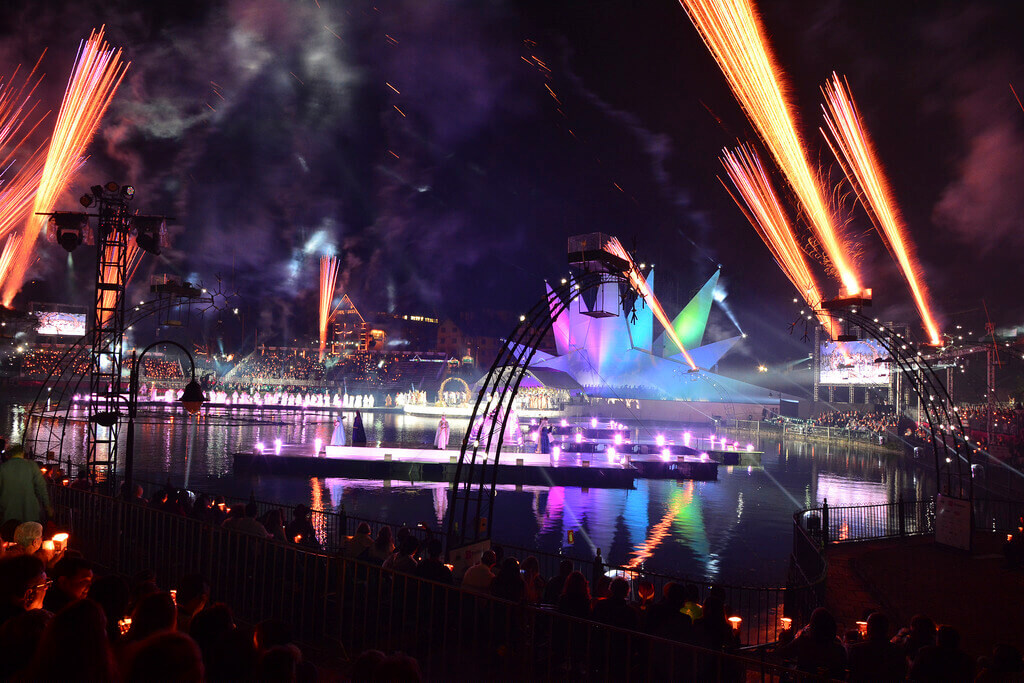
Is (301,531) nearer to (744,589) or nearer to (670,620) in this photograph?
(670,620)

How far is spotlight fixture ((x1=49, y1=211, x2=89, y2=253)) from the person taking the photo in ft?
45.0

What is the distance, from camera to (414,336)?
176750 mm

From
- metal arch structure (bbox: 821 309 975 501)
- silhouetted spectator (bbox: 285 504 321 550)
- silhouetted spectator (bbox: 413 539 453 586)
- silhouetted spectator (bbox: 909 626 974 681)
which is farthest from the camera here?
metal arch structure (bbox: 821 309 975 501)

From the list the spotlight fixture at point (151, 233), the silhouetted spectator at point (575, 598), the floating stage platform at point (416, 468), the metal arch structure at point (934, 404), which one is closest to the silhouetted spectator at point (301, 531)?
the silhouetted spectator at point (575, 598)

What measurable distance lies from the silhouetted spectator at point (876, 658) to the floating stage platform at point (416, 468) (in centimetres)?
1676

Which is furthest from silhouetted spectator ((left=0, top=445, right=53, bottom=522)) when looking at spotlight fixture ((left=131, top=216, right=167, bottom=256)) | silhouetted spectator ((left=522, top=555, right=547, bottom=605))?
spotlight fixture ((left=131, top=216, right=167, bottom=256))

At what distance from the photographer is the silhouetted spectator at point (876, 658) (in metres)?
5.17

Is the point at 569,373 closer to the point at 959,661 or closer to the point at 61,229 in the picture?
the point at 61,229

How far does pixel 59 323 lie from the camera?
82.7 m

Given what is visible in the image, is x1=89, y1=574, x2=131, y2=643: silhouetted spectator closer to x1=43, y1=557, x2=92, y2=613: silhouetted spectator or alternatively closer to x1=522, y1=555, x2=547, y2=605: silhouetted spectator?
x1=43, y1=557, x2=92, y2=613: silhouetted spectator

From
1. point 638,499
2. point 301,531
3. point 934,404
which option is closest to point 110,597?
point 301,531

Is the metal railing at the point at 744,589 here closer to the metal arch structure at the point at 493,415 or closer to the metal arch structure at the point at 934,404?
the metal arch structure at the point at 493,415

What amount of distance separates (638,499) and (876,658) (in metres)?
15.1

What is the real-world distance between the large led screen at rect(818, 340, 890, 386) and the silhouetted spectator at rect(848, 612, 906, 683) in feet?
160
